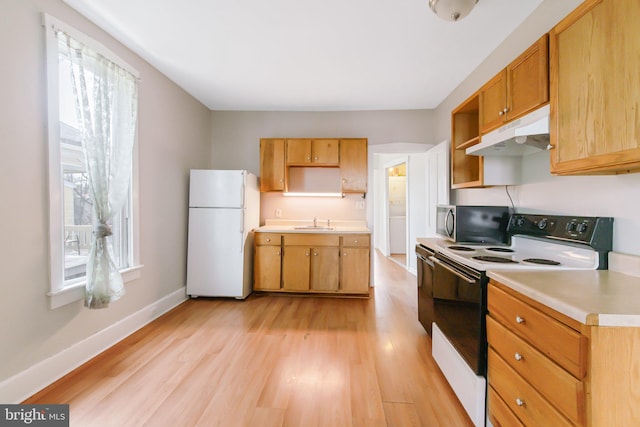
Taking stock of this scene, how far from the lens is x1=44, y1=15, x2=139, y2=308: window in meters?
1.78

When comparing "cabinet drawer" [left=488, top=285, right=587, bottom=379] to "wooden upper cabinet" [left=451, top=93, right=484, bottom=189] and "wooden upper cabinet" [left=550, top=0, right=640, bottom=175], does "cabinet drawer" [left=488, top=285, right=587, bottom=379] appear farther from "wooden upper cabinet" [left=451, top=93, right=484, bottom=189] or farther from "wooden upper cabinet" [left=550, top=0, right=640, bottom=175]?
"wooden upper cabinet" [left=451, top=93, right=484, bottom=189]

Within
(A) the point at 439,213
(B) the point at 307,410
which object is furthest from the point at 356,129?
(B) the point at 307,410

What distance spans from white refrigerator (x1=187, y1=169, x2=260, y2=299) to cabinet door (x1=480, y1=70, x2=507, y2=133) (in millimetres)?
2531

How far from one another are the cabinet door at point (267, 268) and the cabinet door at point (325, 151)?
1.31 m

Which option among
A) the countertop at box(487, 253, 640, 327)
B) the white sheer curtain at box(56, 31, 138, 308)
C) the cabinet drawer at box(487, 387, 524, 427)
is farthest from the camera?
the white sheer curtain at box(56, 31, 138, 308)

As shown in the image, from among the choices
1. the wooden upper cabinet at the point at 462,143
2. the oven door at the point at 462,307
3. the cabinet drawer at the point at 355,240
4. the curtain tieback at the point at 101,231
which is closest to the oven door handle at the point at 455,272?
the oven door at the point at 462,307

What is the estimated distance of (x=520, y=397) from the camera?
3.76ft

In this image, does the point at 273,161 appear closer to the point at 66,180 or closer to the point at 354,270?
the point at 354,270

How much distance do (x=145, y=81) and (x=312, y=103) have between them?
1.90 meters

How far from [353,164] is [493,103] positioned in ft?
6.31

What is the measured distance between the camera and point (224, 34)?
2.22m

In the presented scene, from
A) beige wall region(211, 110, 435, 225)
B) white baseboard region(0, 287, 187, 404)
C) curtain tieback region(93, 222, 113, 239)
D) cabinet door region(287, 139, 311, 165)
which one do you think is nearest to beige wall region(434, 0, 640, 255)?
beige wall region(211, 110, 435, 225)

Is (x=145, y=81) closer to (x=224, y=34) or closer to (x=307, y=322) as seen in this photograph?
(x=224, y=34)

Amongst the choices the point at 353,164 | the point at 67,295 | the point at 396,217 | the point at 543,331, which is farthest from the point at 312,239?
the point at 396,217
